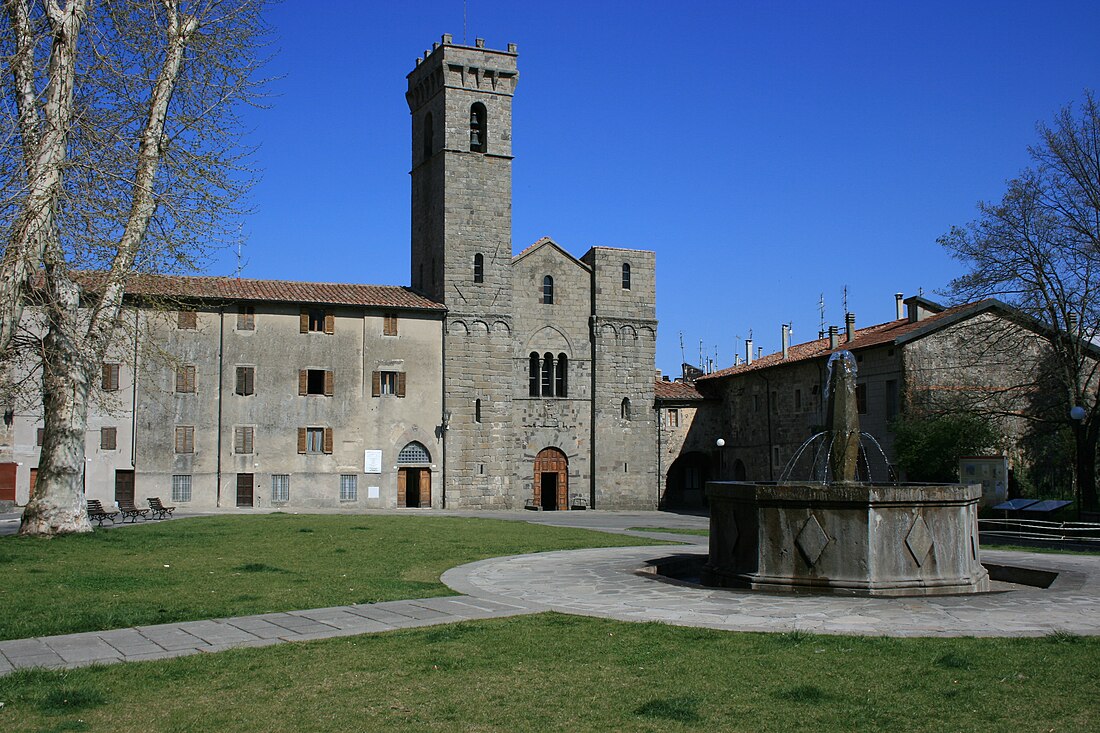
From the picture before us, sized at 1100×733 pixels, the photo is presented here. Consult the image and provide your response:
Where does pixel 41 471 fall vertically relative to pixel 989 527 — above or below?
above

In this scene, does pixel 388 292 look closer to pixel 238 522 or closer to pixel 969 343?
pixel 238 522

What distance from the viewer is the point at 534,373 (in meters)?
46.9

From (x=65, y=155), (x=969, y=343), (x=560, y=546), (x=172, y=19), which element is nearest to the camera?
(x=65, y=155)

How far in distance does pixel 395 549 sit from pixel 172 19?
11.5 meters

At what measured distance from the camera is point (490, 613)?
32.6ft

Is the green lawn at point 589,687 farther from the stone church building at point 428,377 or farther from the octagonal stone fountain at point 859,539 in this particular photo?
the stone church building at point 428,377

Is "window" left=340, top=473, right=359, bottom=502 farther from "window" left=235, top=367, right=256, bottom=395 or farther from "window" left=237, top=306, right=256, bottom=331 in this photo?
"window" left=237, top=306, right=256, bottom=331

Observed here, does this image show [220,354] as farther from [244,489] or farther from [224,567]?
[224,567]

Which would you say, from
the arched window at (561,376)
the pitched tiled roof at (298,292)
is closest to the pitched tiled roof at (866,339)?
the arched window at (561,376)

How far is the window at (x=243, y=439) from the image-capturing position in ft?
132

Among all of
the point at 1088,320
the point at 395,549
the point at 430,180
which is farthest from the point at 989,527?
the point at 430,180

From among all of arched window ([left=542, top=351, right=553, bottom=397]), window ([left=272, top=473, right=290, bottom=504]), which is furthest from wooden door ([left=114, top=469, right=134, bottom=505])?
arched window ([left=542, top=351, right=553, bottom=397])

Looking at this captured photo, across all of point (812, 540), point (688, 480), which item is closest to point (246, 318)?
point (688, 480)

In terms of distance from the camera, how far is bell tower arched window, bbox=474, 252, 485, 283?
1773 inches
